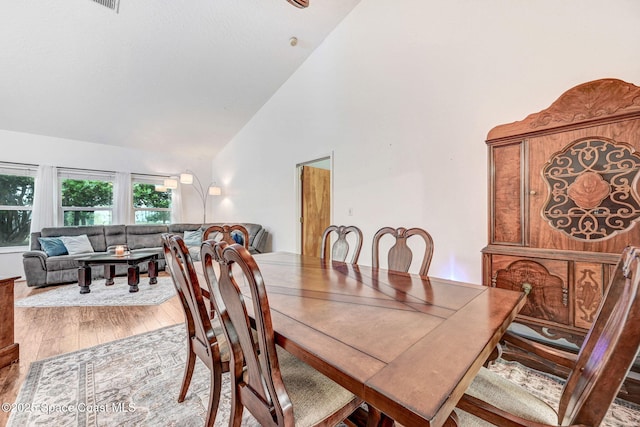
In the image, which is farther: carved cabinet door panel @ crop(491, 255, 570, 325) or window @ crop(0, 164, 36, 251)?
window @ crop(0, 164, 36, 251)

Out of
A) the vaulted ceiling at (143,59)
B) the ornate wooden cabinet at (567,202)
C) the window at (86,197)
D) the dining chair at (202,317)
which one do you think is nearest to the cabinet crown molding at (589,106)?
the ornate wooden cabinet at (567,202)

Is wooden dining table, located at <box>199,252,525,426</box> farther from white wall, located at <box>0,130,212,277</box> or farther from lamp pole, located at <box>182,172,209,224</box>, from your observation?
lamp pole, located at <box>182,172,209,224</box>

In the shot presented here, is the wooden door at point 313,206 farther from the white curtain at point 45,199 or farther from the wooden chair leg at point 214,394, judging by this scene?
the white curtain at point 45,199

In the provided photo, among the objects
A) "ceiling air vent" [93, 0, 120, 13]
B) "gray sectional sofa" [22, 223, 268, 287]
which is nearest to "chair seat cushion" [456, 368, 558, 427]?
"gray sectional sofa" [22, 223, 268, 287]

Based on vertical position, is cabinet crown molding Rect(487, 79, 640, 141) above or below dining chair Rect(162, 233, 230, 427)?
above

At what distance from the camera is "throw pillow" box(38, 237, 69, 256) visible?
3.95m

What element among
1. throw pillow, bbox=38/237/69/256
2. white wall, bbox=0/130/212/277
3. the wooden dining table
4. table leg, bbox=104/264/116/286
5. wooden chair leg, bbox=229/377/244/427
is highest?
white wall, bbox=0/130/212/277

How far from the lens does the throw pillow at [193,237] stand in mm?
5055

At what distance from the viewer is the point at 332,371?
0.71 meters

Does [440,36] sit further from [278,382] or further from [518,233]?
[278,382]

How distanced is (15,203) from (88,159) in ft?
3.95

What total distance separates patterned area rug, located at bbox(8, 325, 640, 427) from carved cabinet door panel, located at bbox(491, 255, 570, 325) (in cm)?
49

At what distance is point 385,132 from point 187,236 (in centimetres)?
426

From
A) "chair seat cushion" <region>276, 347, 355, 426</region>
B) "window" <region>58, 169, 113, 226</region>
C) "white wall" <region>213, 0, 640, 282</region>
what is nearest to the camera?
"chair seat cushion" <region>276, 347, 355, 426</region>
